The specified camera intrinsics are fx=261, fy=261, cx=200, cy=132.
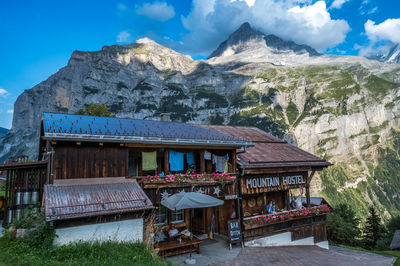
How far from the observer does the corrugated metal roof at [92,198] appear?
9.04m

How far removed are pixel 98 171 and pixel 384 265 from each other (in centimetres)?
1501

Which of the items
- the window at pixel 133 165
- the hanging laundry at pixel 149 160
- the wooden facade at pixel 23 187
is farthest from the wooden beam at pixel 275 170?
the wooden facade at pixel 23 187

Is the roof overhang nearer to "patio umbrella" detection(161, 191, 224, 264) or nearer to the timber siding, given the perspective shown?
the timber siding

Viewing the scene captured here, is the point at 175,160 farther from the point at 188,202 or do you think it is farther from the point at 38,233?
the point at 38,233

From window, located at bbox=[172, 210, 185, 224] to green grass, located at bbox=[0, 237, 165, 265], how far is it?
18.2 feet

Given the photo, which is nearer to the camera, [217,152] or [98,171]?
[98,171]

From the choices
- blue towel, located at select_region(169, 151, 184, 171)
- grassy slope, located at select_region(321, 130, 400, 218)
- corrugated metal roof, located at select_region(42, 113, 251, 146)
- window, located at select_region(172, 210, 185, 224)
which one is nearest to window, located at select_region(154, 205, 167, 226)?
window, located at select_region(172, 210, 185, 224)

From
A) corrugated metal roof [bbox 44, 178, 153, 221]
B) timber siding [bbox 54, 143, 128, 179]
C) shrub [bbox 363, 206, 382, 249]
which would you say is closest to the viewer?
corrugated metal roof [bbox 44, 178, 153, 221]

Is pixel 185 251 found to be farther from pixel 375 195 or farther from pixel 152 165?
pixel 375 195

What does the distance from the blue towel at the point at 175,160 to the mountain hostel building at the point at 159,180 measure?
0.05m

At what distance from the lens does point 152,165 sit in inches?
506

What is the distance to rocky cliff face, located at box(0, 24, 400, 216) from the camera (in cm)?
12681

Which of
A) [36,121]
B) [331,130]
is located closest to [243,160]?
[331,130]

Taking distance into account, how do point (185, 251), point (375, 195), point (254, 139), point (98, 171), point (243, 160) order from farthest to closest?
1. point (375, 195)
2. point (254, 139)
3. point (243, 160)
4. point (185, 251)
5. point (98, 171)
